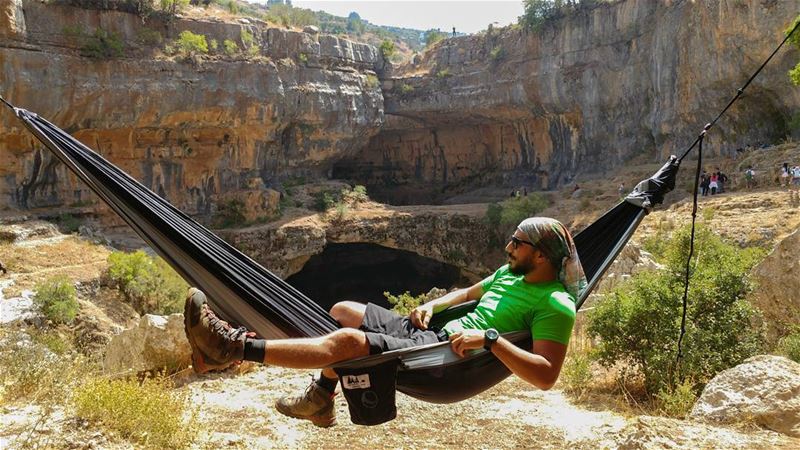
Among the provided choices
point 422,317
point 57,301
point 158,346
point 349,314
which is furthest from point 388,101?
point 349,314

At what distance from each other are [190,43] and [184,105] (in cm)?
201

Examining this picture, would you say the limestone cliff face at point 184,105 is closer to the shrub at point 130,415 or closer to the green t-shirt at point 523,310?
the shrub at point 130,415

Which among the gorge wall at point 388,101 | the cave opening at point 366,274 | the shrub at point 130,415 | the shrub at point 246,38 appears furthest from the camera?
the cave opening at point 366,274

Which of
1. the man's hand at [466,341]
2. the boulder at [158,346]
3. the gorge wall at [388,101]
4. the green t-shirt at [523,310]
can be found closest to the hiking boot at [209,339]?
the man's hand at [466,341]

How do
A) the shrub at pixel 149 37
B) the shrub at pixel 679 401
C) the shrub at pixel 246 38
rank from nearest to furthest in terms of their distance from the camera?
1. the shrub at pixel 679 401
2. the shrub at pixel 149 37
3. the shrub at pixel 246 38

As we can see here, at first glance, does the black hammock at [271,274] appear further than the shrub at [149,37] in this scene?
No

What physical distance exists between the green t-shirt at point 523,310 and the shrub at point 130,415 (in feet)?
6.99

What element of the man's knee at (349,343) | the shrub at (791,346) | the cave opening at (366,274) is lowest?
the cave opening at (366,274)

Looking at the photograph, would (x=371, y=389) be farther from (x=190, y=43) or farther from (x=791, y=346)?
(x=190, y=43)

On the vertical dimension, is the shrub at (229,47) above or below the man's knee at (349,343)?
above

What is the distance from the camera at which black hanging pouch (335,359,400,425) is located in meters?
3.20

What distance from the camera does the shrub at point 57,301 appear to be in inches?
476

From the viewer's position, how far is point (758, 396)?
4441 millimetres

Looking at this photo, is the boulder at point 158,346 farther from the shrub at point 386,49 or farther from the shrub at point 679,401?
the shrub at point 386,49
